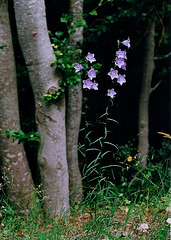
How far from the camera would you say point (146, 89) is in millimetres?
4613

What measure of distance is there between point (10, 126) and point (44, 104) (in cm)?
41

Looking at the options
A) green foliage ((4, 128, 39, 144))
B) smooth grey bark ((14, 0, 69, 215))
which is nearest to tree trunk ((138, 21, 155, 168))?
smooth grey bark ((14, 0, 69, 215))

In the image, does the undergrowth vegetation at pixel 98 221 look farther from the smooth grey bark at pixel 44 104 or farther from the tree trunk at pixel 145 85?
the tree trunk at pixel 145 85

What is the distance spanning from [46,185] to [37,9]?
5.25 feet

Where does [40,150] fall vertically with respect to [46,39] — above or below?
below

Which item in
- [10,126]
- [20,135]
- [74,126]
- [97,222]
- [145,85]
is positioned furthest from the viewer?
[145,85]

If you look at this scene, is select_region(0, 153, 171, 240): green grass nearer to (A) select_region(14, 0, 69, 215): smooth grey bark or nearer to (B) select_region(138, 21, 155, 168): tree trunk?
(A) select_region(14, 0, 69, 215): smooth grey bark

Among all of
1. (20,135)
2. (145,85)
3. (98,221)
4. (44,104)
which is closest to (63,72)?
(44,104)

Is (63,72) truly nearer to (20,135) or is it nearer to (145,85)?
(20,135)

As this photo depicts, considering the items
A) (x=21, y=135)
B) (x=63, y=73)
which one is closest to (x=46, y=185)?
(x=21, y=135)

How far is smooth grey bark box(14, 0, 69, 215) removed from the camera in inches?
109

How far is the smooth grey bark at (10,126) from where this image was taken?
2.98 m

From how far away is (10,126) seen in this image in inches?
120

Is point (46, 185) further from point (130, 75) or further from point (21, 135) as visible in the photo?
point (130, 75)
